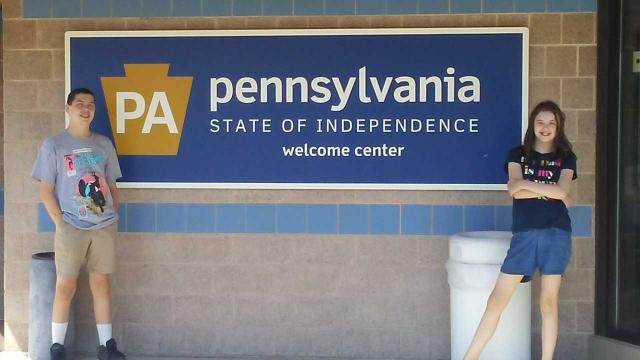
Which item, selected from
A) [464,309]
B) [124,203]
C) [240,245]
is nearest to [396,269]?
[464,309]

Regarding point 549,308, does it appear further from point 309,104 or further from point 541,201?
point 309,104

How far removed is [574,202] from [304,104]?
2.04 metres

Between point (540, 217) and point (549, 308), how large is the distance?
59 cm

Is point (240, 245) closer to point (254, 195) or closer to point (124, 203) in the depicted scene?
point (254, 195)

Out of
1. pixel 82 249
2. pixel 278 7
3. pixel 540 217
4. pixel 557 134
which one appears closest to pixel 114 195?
pixel 82 249

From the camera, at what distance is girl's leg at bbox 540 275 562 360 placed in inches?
189

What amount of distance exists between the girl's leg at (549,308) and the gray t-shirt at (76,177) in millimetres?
2903

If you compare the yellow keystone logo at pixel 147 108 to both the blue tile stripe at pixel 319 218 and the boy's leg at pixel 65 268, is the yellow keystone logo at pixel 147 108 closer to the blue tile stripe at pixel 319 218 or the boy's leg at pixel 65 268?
the blue tile stripe at pixel 319 218

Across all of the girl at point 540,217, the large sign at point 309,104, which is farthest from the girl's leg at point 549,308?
the large sign at point 309,104

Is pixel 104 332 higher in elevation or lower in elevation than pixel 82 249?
lower

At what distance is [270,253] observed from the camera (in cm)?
577

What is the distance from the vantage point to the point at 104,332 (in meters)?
5.50

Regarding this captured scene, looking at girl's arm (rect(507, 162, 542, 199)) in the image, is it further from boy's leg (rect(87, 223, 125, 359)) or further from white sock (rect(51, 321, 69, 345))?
white sock (rect(51, 321, 69, 345))

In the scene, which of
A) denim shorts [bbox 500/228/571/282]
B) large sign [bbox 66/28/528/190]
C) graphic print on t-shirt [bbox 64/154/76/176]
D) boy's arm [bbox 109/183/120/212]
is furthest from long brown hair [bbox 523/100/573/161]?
graphic print on t-shirt [bbox 64/154/76/176]
